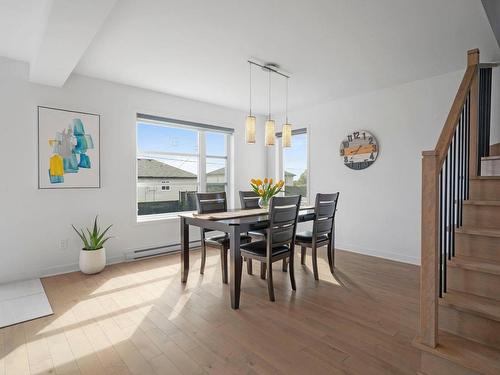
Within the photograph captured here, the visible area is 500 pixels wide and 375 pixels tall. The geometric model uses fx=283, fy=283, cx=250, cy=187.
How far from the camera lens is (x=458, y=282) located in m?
1.74

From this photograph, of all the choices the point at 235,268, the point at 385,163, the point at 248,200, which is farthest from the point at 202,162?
the point at 385,163

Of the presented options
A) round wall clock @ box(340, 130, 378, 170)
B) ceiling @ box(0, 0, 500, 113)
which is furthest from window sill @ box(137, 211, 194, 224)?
round wall clock @ box(340, 130, 378, 170)

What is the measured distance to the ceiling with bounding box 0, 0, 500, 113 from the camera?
220 centimetres

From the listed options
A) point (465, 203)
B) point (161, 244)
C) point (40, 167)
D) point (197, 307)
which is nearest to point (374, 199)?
point (465, 203)

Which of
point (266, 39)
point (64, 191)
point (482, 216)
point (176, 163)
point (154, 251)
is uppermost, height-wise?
point (266, 39)

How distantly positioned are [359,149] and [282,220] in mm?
2314

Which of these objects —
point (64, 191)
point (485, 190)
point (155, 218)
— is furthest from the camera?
point (155, 218)

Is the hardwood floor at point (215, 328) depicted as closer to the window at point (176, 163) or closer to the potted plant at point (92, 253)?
the potted plant at point (92, 253)

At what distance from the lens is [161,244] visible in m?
4.27

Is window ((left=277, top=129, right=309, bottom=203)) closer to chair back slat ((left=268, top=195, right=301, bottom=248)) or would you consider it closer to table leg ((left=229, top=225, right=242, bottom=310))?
chair back slat ((left=268, top=195, right=301, bottom=248))

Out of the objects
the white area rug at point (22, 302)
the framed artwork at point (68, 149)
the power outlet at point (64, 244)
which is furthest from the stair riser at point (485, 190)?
the power outlet at point (64, 244)

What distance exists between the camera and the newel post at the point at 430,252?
1461 mm

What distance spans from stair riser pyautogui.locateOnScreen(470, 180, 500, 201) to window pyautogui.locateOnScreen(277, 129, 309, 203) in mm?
2944

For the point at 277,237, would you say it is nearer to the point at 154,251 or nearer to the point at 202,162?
the point at 154,251
